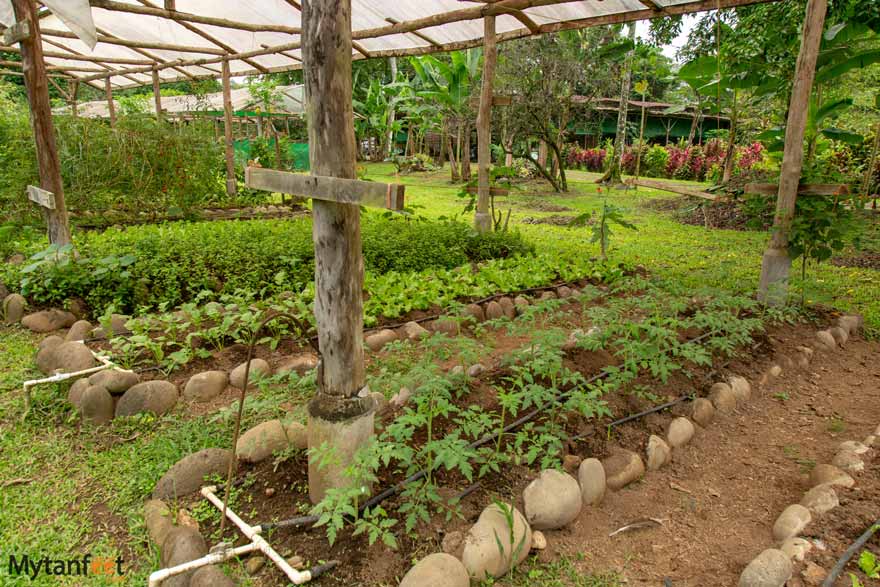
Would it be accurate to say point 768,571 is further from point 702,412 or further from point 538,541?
point 702,412

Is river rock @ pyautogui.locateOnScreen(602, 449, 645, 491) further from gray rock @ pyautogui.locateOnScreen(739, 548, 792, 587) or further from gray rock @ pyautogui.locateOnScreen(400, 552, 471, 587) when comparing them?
gray rock @ pyautogui.locateOnScreen(400, 552, 471, 587)

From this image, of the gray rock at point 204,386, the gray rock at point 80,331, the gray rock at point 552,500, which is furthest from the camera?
the gray rock at point 80,331

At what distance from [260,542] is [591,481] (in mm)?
1500

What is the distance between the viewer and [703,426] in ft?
10.9

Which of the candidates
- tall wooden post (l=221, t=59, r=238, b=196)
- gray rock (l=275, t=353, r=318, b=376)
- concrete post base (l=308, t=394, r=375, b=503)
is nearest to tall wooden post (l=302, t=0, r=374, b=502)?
concrete post base (l=308, t=394, r=375, b=503)

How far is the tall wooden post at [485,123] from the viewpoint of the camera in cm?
656

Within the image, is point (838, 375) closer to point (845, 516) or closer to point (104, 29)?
point (845, 516)

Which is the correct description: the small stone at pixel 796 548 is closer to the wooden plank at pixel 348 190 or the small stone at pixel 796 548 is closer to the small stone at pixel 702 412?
the small stone at pixel 702 412

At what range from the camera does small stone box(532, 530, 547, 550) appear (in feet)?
7.58

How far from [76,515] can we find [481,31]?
7.14 metres

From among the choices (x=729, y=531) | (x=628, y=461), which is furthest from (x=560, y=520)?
(x=729, y=531)

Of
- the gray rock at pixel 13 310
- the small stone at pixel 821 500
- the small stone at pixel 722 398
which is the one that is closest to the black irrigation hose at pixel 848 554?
the small stone at pixel 821 500

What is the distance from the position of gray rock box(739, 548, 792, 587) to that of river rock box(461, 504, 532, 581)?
0.81 m

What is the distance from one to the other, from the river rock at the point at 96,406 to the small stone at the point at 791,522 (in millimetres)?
3551
